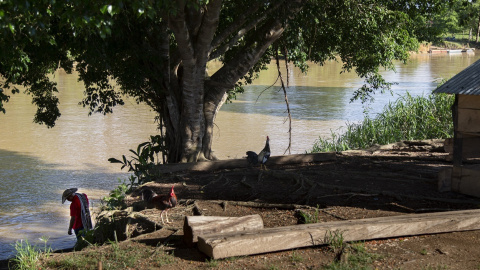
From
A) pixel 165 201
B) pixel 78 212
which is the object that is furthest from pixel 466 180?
pixel 78 212

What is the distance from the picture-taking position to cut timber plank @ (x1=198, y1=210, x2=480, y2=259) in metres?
→ 5.39

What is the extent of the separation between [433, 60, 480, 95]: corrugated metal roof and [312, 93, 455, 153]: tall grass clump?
708cm

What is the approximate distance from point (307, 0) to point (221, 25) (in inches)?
113

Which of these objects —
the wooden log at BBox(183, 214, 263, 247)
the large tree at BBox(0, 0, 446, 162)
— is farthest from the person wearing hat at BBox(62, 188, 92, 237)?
the large tree at BBox(0, 0, 446, 162)

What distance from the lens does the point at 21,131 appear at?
23.1m

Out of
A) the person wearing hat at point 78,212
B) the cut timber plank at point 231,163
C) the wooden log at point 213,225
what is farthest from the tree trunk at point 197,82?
the wooden log at point 213,225

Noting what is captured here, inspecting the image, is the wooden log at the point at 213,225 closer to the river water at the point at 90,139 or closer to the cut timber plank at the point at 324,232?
the cut timber plank at the point at 324,232

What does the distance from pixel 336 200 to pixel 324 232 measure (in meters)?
2.16

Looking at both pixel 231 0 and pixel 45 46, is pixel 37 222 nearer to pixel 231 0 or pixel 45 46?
pixel 45 46

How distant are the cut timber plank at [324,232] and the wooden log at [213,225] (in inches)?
8.7

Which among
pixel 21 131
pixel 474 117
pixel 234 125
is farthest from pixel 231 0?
pixel 21 131

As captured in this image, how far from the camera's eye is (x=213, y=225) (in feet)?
19.2

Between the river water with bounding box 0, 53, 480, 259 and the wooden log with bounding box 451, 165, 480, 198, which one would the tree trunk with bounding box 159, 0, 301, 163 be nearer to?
the river water with bounding box 0, 53, 480, 259

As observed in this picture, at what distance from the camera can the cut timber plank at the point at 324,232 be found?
539 cm
